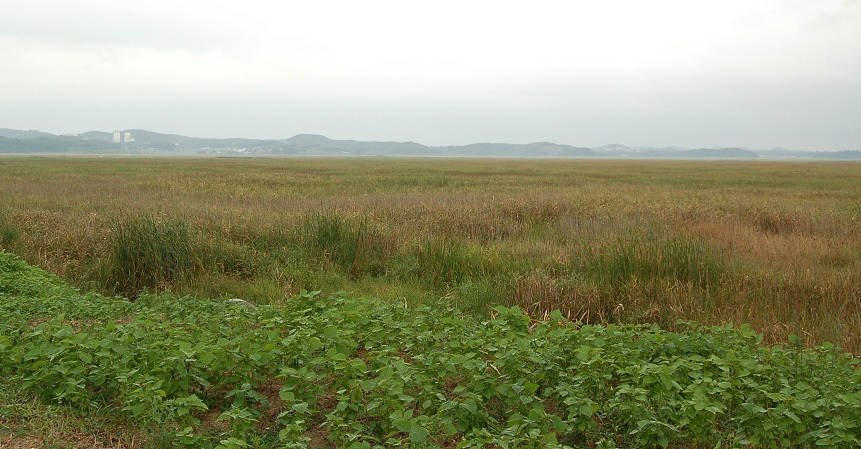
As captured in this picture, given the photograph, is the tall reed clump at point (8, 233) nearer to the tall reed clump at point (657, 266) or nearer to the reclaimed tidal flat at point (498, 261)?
the reclaimed tidal flat at point (498, 261)

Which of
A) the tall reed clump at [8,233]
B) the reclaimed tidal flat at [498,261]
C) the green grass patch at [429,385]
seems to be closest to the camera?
the green grass patch at [429,385]

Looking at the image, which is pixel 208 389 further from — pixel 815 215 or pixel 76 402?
pixel 815 215

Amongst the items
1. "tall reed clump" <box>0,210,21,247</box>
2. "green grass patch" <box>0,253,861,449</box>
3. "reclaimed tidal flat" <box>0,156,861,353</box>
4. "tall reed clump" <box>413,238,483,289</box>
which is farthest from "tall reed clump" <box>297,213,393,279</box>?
"tall reed clump" <box>0,210,21,247</box>

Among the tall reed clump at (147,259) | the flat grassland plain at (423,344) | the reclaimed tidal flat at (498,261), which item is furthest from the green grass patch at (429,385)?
the tall reed clump at (147,259)

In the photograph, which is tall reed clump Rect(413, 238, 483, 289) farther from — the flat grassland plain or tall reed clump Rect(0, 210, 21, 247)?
tall reed clump Rect(0, 210, 21, 247)

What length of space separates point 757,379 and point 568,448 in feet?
7.21

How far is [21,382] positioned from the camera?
5219 mm

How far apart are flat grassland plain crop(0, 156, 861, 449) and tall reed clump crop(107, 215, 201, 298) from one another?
0.11 feet

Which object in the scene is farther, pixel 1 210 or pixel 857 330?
pixel 1 210

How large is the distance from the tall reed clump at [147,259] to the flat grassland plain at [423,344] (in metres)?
0.03

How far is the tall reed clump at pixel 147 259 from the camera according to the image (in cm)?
1042

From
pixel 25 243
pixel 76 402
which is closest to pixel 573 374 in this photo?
pixel 76 402

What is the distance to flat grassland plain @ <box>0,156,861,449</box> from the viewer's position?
448 centimetres

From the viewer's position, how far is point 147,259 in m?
10.6
